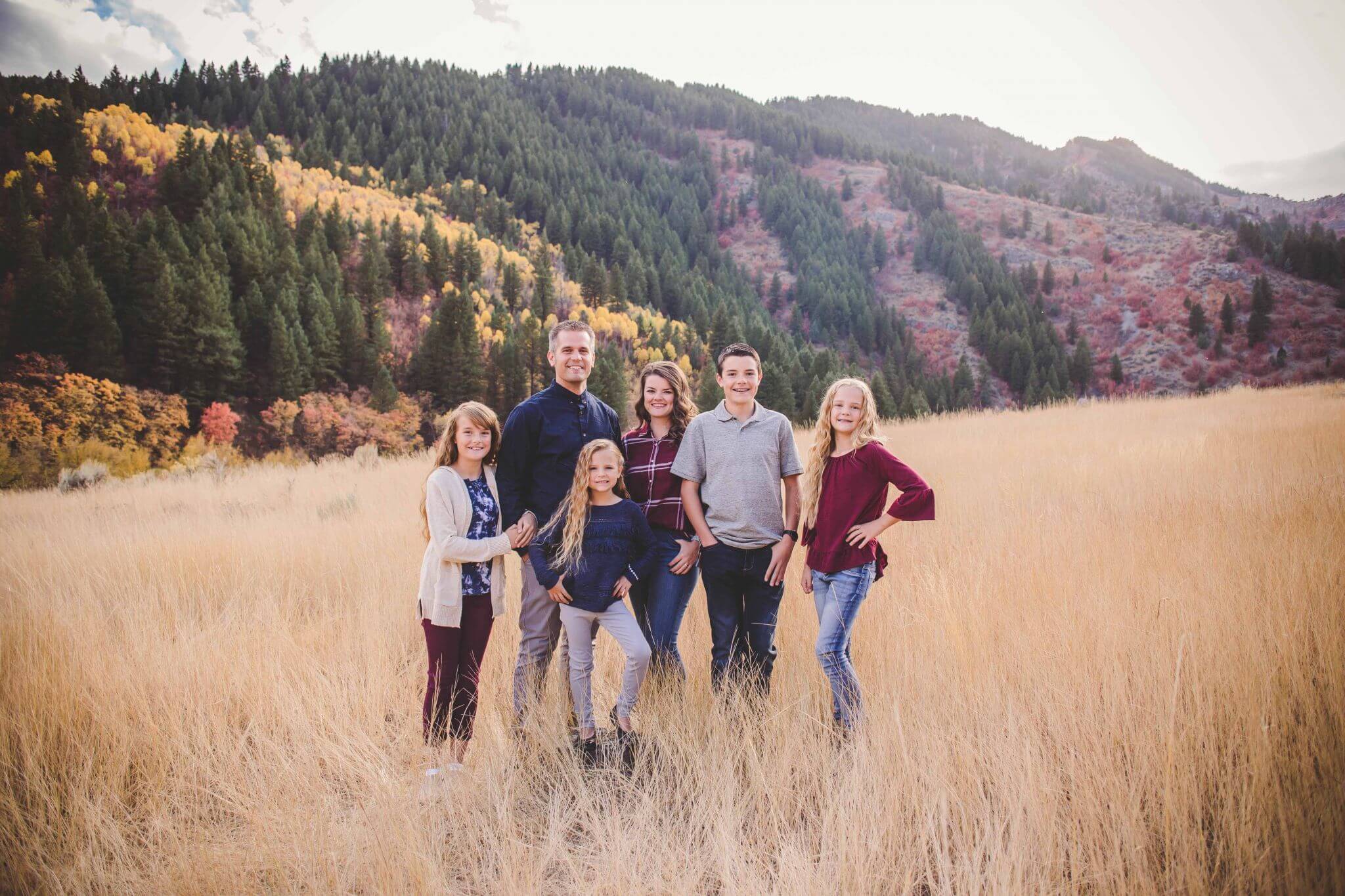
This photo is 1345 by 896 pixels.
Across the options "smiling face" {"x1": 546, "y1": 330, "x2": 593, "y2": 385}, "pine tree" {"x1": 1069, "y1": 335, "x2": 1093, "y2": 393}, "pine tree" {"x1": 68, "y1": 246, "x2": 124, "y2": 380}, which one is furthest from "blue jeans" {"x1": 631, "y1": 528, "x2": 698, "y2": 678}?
"pine tree" {"x1": 1069, "y1": 335, "x2": 1093, "y2": 393}

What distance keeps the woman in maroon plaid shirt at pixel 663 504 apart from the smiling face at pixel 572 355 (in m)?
0.33

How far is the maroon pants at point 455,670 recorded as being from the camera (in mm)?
2748

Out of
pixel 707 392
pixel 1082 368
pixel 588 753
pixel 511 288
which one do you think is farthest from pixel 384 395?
pixel 1082 368

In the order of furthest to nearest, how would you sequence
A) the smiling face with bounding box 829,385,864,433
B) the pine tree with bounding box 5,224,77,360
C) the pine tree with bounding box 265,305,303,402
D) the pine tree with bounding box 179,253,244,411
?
the pine tree with bounding box 265,305,303,402 → the pine tree with bounding box 179,253,244,411 → the pine tree with bounding box 5,224,77,360 → the smiling face with bounding box 829,385,864,433

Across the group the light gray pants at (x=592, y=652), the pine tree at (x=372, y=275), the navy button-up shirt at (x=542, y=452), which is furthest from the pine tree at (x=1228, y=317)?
the light gray pants at (x=592, y=652)

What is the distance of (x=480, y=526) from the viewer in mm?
2908

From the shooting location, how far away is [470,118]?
3846 inches

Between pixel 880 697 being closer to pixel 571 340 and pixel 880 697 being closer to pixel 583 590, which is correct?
pixel 583 590

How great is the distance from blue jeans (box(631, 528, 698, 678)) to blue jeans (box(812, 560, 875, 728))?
0.70m

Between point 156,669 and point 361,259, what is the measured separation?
49.1 m

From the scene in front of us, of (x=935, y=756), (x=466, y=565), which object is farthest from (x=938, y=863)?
(x=466, y=565)

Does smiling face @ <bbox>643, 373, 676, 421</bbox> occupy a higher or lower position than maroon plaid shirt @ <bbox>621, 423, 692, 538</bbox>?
higher

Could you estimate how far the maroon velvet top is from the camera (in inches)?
108

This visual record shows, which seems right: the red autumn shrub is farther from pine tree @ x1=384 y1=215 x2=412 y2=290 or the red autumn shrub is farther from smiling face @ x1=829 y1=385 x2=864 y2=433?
smiling face @ x1=829 y1=385 x2=864 y2=433
